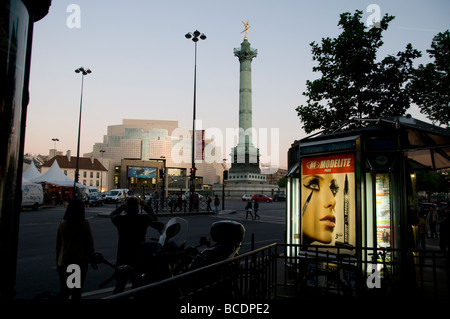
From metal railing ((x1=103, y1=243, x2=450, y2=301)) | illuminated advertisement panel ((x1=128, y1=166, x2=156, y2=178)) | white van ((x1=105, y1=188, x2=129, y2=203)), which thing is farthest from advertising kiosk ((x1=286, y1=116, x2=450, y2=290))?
illuminated advertisement panel ((x1=128, y1=166, x2=156, y2=178))

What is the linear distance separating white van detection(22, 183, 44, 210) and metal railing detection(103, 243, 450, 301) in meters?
26.3

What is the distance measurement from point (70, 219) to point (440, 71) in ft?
62.0

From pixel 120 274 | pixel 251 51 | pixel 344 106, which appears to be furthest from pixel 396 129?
pixel 251 51

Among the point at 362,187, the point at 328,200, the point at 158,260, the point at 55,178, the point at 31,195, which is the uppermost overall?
the point at 55,178

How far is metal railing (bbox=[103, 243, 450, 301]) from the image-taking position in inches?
133

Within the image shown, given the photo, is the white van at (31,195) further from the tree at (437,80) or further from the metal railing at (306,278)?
the tree at (437,80)

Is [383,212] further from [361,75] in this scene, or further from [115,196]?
[115,196]

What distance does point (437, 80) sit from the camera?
1722cm

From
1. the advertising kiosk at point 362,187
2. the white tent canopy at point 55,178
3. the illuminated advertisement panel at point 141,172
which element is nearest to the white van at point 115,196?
the white tent canopy at point 55,178

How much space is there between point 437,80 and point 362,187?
45.8ft

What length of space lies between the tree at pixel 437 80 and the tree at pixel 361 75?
37.6 inches

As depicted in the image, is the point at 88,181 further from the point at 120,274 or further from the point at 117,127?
the point at 120,274

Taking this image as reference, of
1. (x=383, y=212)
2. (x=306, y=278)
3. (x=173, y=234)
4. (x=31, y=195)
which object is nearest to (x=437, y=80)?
(x=383, y=212)

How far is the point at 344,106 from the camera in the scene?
1575 cm
